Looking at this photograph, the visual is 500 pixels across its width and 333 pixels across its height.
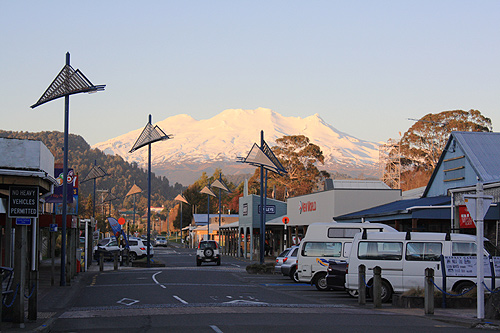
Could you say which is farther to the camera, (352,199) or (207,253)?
(207,253)

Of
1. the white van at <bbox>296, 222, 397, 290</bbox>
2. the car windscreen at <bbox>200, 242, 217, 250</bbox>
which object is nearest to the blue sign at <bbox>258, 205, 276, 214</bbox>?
the car windscreen at <bbox>200, 242, 217, 250</bbox>

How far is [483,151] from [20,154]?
25.8 metres

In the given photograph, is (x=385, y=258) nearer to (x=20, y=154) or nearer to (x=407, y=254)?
(x=407, y=254)

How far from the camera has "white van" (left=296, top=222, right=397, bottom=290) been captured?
82.4 feet

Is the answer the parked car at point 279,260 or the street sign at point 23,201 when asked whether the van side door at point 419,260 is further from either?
the parked car at point 279,260

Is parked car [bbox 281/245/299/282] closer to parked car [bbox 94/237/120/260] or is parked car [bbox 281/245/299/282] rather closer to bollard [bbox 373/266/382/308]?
bollard [bbox 373/266/382/308]

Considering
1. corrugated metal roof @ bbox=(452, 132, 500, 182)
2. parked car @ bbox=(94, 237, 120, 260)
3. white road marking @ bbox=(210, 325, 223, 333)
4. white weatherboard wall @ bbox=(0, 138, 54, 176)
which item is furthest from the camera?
parked car @ bbox=(94, 237, 120, 260)

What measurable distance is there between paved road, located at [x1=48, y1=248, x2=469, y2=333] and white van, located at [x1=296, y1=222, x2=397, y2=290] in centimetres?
67

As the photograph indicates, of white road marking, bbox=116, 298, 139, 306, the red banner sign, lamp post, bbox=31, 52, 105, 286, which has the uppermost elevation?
lamp post, bbox=31, 52, 105, 286

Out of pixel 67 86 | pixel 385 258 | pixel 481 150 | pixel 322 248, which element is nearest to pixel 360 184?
pixel 481 150

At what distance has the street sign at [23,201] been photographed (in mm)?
14352

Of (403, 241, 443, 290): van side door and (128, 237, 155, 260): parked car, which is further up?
(403, 241, 443, 290): van side door

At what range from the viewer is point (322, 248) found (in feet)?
84.4

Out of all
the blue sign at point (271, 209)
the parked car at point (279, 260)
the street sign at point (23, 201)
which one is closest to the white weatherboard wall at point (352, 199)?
the parked car at point (279, 260)
